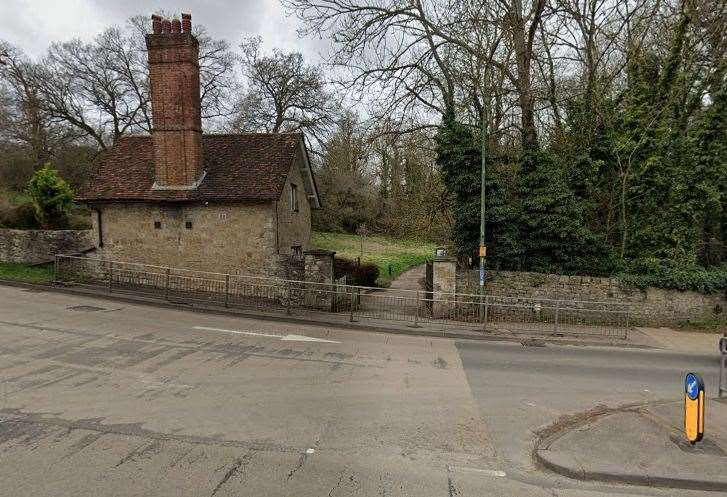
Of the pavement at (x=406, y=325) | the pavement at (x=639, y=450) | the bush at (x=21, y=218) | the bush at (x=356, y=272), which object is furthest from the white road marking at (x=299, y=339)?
the bush at (x=21, y=218)

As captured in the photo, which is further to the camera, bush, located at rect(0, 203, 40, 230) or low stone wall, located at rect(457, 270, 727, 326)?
bush, located at rect(0, 203, 40, 230)

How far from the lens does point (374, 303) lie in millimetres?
15266

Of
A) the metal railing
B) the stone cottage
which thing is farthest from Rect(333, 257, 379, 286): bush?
the metal railing

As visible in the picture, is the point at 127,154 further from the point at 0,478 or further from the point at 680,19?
the point at 680,19

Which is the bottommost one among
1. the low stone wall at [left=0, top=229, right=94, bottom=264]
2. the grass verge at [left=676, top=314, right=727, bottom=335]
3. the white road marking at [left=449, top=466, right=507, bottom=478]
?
the grass verge at [left=676, top=314, right=727, bottom=335]

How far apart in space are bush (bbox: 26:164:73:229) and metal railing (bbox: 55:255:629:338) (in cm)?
585

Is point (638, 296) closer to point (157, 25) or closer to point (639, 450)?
point (639, 450)

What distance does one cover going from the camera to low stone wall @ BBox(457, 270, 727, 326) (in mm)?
15125

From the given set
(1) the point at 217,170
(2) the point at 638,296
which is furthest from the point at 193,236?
(2) the point at 638,296

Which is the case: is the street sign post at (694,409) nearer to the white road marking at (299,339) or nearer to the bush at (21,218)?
the white road marking at (299,339)

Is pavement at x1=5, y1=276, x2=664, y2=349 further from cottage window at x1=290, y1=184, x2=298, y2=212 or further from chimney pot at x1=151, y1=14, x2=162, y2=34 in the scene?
chimney pot at x1=151, y1=14, x2=162, y2=34

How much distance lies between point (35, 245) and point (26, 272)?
73.1 inches

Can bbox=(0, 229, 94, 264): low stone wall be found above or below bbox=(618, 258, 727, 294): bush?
above

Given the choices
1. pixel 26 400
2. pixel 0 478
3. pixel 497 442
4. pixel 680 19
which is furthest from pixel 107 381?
pixel 680 19
